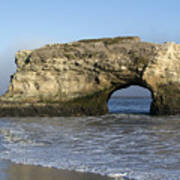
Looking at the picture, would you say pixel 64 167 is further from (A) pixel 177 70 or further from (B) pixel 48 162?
(A) pixel 177 70

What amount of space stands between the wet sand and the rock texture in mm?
15332

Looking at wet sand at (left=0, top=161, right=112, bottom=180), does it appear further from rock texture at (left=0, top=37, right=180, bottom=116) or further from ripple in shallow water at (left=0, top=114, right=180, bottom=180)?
rock texture at (left=0, top=37, right=180, bottom=116)

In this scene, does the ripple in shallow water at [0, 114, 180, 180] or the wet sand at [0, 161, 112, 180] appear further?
the ripple in shallow water at [0, 114, 180, 180]

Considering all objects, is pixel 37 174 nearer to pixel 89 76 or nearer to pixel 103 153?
pixel 103 153

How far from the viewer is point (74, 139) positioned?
36.4 feet

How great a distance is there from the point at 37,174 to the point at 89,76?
1716 centimetres

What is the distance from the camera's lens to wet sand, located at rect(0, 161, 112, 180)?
19.6 feet

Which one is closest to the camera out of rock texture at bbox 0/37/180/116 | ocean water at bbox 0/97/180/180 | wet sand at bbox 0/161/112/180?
wet sand at bbox 0/161/112/180

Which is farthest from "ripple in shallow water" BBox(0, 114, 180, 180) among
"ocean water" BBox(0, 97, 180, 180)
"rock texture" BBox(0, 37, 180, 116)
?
"rock texture" BBox(0, 37, 180, 116)

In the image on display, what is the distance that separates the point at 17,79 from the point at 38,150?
15839 mm

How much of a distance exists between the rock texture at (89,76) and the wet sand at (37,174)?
1533cm

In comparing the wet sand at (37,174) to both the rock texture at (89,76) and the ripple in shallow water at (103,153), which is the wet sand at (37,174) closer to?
the ripple in shallow water at (103,153)

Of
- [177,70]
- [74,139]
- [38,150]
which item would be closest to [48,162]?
[38,150]

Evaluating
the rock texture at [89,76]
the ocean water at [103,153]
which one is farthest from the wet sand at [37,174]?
the rock texture at [89,76]
